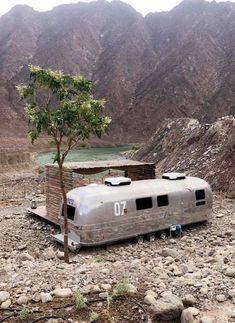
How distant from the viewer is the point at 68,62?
151000 millimetres

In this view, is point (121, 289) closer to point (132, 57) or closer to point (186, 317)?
point (186, 317)

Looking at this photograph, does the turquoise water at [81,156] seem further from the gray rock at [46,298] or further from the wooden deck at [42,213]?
the gray rock at [46,298]

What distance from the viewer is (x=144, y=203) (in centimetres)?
1891

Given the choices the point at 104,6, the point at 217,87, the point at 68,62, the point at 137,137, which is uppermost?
the point at 104,6

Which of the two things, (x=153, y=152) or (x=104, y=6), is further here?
(x=104, y=6)

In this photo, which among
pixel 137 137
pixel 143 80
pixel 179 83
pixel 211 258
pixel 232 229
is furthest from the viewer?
pixel 143 80

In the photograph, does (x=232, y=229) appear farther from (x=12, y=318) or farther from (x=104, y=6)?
(x=104, y=6)

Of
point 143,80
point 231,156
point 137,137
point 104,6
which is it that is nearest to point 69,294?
point 231,156

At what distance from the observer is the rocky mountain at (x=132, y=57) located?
12000 centimetres

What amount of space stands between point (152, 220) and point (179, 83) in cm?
11171

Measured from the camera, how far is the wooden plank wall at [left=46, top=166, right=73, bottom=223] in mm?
21328

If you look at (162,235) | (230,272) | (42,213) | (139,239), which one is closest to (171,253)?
(139,239)

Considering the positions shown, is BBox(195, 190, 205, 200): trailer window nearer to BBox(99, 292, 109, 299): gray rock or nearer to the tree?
the tree

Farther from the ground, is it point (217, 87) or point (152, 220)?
point (217, 87)
